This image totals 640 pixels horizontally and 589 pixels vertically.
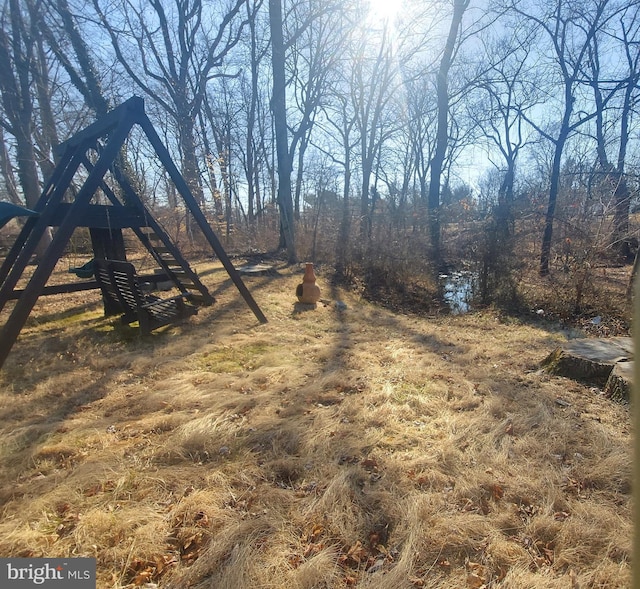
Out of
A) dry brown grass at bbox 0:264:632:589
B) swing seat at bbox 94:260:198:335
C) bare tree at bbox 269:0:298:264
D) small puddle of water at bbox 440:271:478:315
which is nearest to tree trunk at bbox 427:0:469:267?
small puddle of water at bbox 440:271:478:315

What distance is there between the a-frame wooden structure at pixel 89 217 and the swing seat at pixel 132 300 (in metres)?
0.37

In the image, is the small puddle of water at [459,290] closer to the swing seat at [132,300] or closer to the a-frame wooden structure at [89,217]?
the a-frame wooden structure at [89,217]

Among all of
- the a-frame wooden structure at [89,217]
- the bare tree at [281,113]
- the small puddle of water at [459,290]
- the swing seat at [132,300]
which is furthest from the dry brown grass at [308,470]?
the bare tree at [281,113]

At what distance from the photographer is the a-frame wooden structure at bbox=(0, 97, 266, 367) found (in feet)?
10.9

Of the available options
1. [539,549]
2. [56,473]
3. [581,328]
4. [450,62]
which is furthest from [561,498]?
[450,62]

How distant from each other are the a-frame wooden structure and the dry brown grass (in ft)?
2.95

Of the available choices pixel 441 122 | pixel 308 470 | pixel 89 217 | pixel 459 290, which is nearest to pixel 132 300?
pixel 89 217

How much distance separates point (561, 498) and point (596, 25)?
53.3ft

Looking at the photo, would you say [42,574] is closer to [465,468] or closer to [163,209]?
[465,468]

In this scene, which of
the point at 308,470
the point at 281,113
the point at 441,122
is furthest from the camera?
the point at 441,122

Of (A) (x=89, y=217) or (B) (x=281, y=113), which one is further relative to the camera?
(B) (x=281, y=113)

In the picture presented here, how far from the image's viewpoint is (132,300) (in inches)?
179

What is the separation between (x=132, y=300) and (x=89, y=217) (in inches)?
46.4

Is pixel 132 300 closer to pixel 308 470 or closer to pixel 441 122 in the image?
pixel 308 470
